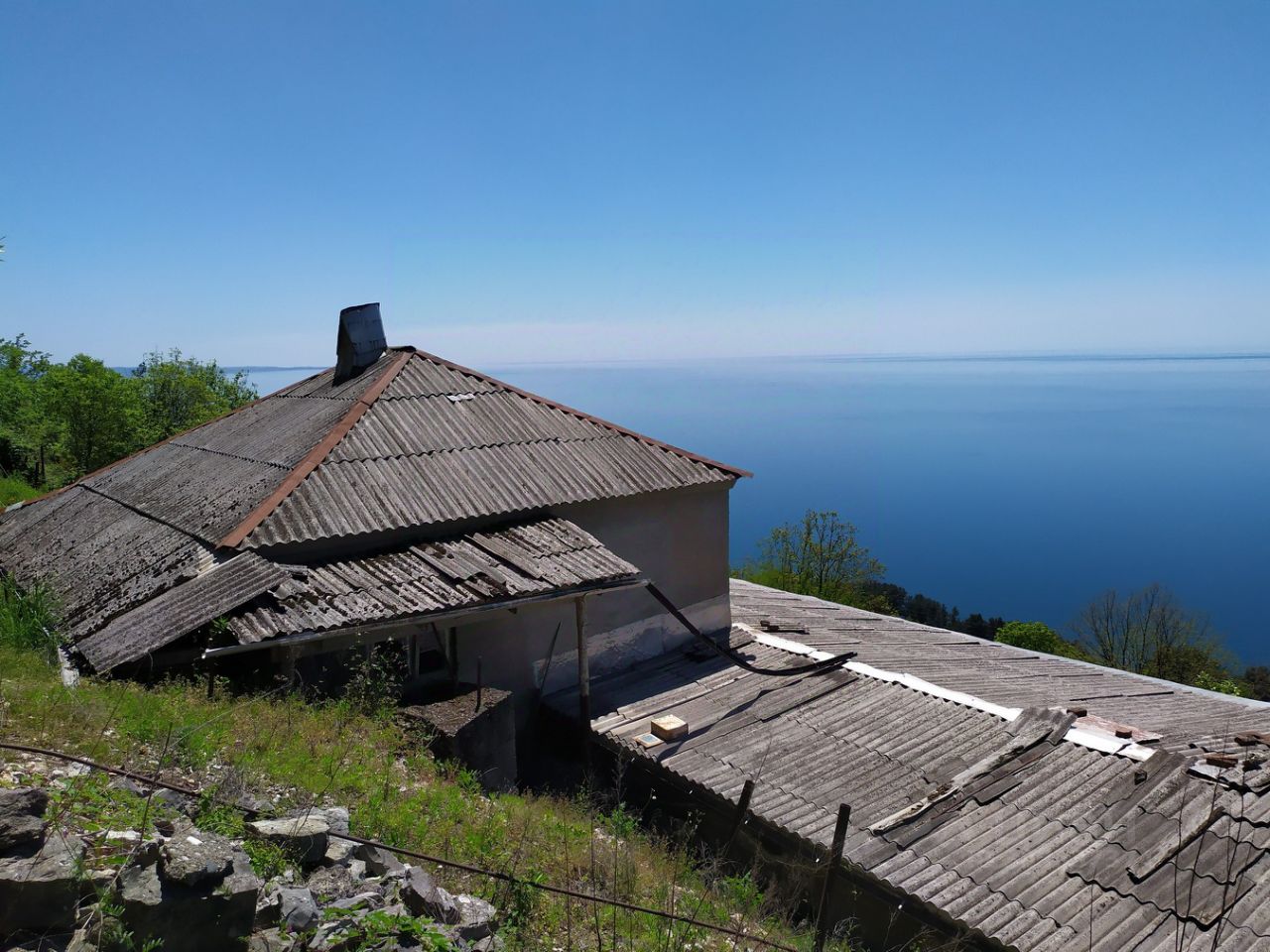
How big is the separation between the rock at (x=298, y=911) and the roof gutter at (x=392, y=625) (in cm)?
450

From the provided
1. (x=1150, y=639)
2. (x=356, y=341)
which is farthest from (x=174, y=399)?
(x=1150, y=639)

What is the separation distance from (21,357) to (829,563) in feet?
138

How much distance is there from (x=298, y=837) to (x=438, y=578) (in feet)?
17.7

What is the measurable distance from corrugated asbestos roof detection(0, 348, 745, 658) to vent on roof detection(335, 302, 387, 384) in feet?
1.30

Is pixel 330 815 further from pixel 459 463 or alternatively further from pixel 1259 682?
pixel 1259 682

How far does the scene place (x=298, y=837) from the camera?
4.43 m

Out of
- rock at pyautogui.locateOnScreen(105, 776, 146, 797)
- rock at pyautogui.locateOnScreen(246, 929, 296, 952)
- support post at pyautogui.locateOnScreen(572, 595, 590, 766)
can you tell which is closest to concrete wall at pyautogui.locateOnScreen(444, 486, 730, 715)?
support post at pyautogui.locateOnScreen(572, 595, 590, 766)

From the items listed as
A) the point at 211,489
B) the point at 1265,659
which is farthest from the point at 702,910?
the point at 1265,659

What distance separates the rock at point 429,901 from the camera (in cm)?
426

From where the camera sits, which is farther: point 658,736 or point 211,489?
point 211,489

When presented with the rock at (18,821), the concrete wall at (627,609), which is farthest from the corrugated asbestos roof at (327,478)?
the rock at (18,821)

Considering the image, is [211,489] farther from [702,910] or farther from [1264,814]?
[1264,814]

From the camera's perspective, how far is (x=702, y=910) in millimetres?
5641

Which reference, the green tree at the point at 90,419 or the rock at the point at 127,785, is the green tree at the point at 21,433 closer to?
the green tree at the point at 90,419
